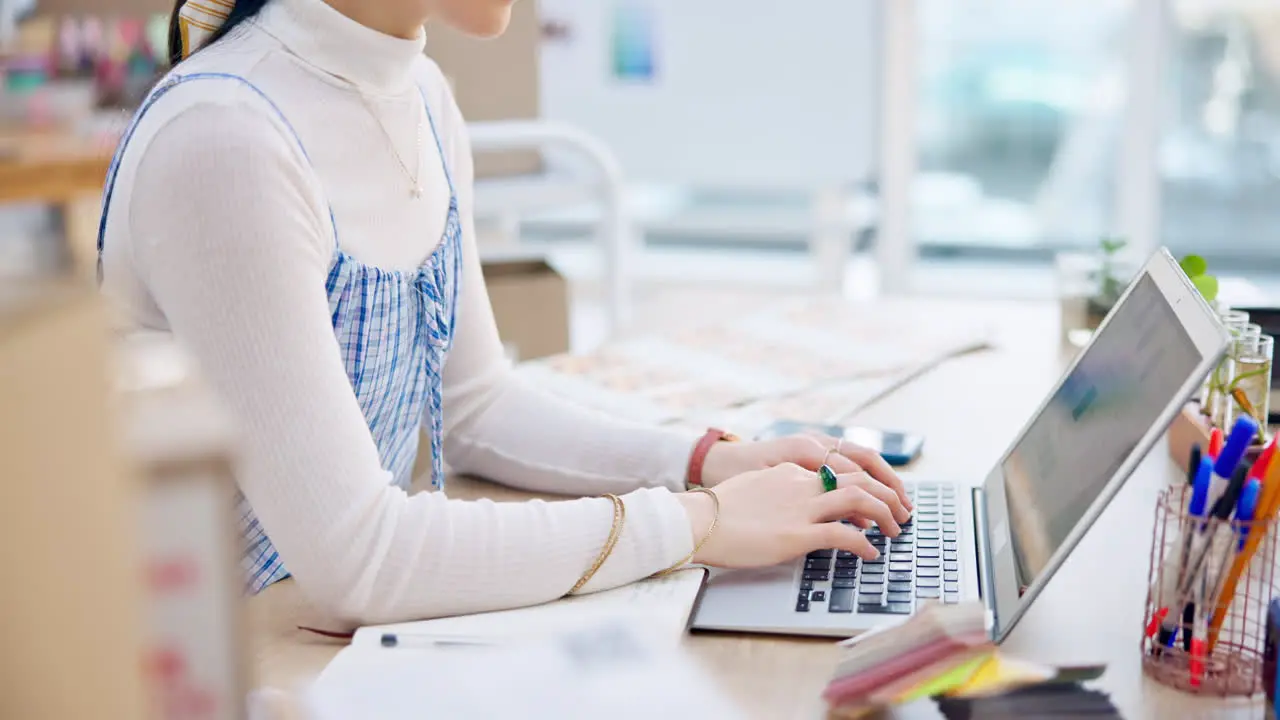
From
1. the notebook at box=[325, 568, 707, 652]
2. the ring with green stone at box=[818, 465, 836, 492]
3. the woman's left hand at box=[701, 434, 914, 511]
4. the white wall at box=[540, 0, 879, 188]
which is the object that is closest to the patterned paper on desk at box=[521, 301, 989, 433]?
the woman's left hand at box=[701, 434, 914, 511]

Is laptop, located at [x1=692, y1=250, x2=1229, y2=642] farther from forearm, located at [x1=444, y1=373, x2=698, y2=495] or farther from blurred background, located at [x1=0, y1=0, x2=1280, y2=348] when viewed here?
blurred background, located at [x1=0, y1=0, x2=1280, y2=348]

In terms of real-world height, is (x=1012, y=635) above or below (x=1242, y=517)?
below

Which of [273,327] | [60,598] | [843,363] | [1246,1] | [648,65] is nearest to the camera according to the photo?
[60,598]

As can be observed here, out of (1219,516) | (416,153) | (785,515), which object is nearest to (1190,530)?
(1219,516)

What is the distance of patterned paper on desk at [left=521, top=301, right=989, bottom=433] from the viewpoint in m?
1.30

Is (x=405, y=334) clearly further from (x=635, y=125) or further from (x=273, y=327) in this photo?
(x=635, y=125)

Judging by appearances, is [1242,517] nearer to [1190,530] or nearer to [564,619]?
[1190,530]

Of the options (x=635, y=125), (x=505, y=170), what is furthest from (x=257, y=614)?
(x=635, y=125)

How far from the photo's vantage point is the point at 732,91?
12.5ft

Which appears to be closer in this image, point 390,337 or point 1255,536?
point 1255,536

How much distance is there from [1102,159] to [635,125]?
1343mm

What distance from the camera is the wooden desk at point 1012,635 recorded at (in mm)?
717

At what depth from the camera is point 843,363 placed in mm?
1448

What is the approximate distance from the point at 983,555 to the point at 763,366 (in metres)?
0.56
